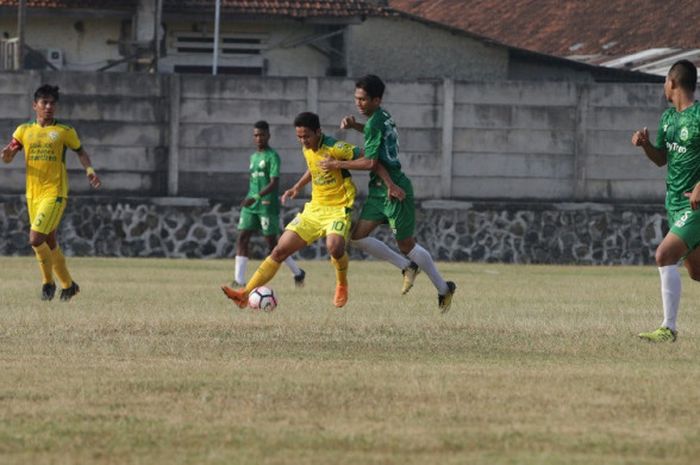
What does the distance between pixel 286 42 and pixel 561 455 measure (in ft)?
101

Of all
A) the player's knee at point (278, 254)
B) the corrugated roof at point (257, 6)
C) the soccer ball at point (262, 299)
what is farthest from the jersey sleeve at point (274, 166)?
the corrugated roof at point (257, 6)

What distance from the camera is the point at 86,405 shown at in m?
9.62

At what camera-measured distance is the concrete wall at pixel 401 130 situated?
90.3 ft

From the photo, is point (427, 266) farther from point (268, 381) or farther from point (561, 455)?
point (561, 455)

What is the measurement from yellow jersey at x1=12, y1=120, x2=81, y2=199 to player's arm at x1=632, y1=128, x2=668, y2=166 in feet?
20.5

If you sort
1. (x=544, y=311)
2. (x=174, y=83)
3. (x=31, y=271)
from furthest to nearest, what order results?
(x=174, y=83)
(x=31, y=271)
(x=544, y=311)

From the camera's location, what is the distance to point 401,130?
27.9m

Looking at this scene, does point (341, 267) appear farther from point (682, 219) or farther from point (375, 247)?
point (682, 219)

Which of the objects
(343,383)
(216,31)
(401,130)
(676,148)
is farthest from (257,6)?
(343,383)

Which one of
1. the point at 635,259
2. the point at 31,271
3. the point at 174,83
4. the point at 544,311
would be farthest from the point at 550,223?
the point at 544,311

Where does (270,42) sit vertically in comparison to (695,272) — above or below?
above

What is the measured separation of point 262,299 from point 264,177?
6.20 metres

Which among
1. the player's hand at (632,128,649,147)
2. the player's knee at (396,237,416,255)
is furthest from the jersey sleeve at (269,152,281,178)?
the player's hand at (632,128,649,147)

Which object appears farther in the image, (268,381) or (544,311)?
(544,311)
